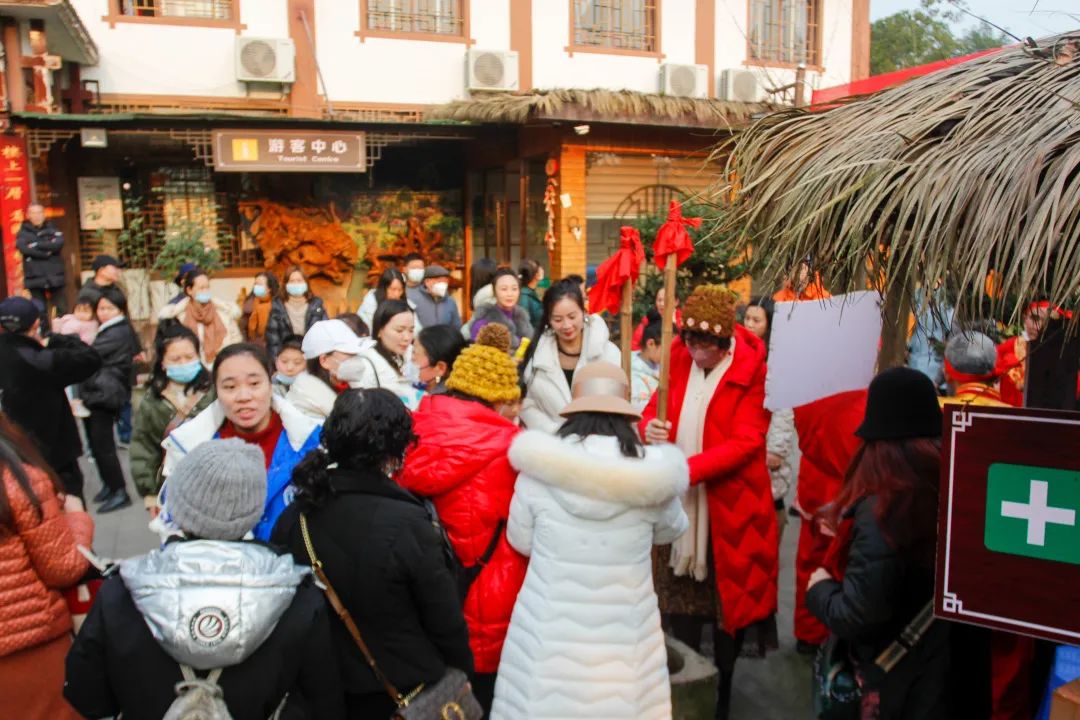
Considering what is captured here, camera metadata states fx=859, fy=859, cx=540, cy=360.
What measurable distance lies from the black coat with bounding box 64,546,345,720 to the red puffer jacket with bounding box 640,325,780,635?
6.54ft

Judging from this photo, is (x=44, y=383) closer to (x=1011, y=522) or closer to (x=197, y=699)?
(x=197, y=699)

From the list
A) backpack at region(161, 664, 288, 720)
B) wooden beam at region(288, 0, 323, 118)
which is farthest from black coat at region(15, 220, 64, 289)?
backpack at region(161, 664, 288, 720)

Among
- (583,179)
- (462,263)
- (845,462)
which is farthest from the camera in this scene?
(462,263)

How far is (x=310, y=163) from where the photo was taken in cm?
1097

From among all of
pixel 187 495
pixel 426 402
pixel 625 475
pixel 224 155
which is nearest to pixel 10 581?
pixel 187 495

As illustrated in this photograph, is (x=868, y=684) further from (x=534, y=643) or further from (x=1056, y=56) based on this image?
(x=1056, y=56)

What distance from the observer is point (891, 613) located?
97.2 inches

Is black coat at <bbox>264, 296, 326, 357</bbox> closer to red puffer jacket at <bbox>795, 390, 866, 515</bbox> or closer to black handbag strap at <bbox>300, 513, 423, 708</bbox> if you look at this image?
red puffer jacket at <bbox>795, 390, 866, 515</bbox>

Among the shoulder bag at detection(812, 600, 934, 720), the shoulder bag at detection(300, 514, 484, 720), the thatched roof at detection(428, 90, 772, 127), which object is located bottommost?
the shoulder bag at detection(812, 600, 934, 720)

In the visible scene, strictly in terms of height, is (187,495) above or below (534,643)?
above

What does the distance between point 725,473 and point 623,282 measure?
38.1 inches

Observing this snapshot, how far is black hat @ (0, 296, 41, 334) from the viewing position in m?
5.02

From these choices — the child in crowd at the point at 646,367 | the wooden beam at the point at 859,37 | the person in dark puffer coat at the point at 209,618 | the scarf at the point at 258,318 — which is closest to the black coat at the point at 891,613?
the person in dark puffer coat at the point at 209,618

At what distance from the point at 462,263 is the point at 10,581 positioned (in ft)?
38.4
